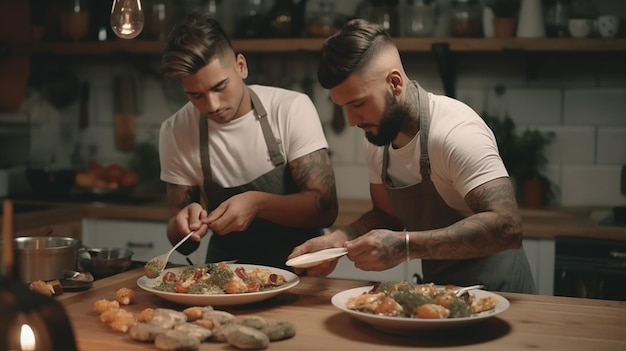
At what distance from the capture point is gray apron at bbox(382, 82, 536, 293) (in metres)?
2.30

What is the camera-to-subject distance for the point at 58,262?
2061 millimetres

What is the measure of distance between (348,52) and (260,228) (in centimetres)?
82

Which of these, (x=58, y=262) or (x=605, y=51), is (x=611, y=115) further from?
(x=58, y=262)

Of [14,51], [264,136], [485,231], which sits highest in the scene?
[14,51]

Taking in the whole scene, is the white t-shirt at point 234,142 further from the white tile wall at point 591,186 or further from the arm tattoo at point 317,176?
the white tile wall at point 591,186

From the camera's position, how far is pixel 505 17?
3607mm

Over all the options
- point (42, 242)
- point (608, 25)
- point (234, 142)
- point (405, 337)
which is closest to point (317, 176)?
point (234, 142)

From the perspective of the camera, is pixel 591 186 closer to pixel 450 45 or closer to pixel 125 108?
pixel 450 45

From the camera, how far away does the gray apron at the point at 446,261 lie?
2297mm

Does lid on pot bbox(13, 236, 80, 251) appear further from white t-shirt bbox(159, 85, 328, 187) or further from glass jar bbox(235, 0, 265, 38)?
glass jar bbox(235, 0, 265, 38)

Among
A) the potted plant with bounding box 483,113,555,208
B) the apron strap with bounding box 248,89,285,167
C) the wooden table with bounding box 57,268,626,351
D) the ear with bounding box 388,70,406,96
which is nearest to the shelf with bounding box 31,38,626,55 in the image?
the potted plant with bounding box 483,113,555,208

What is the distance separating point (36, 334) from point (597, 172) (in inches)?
124

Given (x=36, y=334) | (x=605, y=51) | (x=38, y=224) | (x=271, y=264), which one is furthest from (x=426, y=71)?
(x=36, y=334)

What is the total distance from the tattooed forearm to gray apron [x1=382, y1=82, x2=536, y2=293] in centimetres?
27
